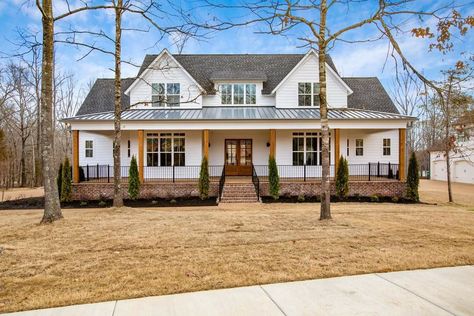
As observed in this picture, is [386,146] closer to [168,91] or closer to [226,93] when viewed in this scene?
[226,93]

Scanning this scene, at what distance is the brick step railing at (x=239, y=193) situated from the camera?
50.6 ft

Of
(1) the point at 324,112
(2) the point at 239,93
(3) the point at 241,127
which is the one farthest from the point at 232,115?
(1) the point at 324,112

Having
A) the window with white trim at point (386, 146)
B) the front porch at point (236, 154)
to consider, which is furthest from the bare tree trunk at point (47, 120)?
the window with white trim at point (386, 146)

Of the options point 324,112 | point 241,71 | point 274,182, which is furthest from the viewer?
point 241,71

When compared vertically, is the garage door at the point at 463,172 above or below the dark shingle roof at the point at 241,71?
below

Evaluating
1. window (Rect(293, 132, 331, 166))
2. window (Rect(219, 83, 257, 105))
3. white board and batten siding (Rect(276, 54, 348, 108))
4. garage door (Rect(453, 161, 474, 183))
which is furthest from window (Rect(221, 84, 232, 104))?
garage door (Rect(453, 161, 474, 183))

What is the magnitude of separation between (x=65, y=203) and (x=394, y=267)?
1523 centimetres

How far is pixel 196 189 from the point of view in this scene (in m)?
16.7

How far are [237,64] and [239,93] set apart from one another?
10.6ft

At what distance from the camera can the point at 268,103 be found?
20375 mm

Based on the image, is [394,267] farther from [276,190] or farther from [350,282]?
[276,190]

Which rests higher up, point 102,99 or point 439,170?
point 102,99

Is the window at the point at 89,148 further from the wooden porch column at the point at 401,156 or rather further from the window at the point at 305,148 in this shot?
the wooden porch column at the point at 401,156

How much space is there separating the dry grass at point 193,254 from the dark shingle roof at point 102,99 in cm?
1401
